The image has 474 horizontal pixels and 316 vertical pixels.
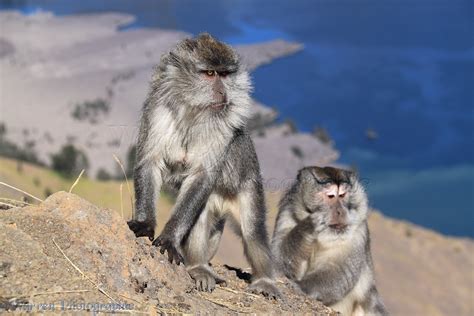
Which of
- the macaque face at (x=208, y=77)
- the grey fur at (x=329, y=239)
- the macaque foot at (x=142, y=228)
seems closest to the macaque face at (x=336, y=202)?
the grey fur at (x=329, y=239)

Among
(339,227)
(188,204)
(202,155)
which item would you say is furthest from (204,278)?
(339,227)

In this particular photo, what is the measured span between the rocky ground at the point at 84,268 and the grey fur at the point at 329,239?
1.89 m

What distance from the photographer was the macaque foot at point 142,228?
5258 mm

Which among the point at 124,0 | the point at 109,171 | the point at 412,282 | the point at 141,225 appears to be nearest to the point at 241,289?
the point at 141,225

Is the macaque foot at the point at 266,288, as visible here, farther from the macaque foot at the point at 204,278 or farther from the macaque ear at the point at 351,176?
the macaque ear at the point at 351,176

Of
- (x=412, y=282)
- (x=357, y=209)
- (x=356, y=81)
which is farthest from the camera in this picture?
(x=356, y=81)

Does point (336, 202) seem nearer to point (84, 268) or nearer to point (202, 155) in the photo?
point (202, 155)

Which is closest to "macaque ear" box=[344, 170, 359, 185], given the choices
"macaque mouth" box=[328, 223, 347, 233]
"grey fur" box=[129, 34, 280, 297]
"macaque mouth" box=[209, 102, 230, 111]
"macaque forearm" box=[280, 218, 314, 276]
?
"macaque mouth" box=[328, 223, 347, 233]

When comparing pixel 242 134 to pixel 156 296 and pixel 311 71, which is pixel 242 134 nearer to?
pixel 156 296

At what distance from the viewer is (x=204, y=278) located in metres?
5.34

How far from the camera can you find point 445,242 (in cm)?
2692

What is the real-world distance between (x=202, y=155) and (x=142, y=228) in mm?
691

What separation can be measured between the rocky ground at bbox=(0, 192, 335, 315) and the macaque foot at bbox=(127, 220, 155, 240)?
142 mm

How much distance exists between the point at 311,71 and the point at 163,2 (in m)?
5.49
